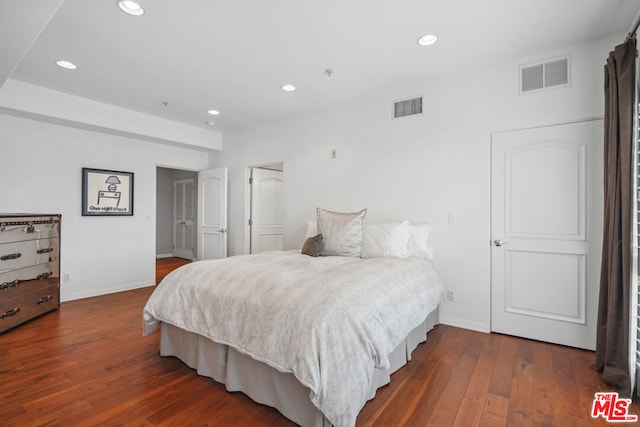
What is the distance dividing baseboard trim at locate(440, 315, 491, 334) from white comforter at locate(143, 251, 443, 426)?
28.7 inches

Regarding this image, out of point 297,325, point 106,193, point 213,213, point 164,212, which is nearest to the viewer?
point 297,325

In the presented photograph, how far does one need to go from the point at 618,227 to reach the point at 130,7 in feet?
12.2

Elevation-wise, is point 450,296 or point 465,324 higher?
point 450,296

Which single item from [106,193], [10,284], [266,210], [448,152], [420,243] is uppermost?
[448,152]

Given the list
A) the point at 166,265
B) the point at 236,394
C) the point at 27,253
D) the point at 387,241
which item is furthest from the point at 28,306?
the point at 387,241

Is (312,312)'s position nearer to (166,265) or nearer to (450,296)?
(450,296)

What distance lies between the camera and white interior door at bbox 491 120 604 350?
2.68m

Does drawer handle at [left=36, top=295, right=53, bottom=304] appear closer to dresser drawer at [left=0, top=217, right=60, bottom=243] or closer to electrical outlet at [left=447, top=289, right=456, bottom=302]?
dresser drawer at [left=0, top=217, right=60, bottom=243]

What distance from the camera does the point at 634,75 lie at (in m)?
2.12

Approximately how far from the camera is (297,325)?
65.7 inches

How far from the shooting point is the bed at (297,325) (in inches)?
61.8

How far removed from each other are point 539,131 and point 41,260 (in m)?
5.35

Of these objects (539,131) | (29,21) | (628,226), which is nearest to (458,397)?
(628,226)

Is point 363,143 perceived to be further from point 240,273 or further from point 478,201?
point 240,273
